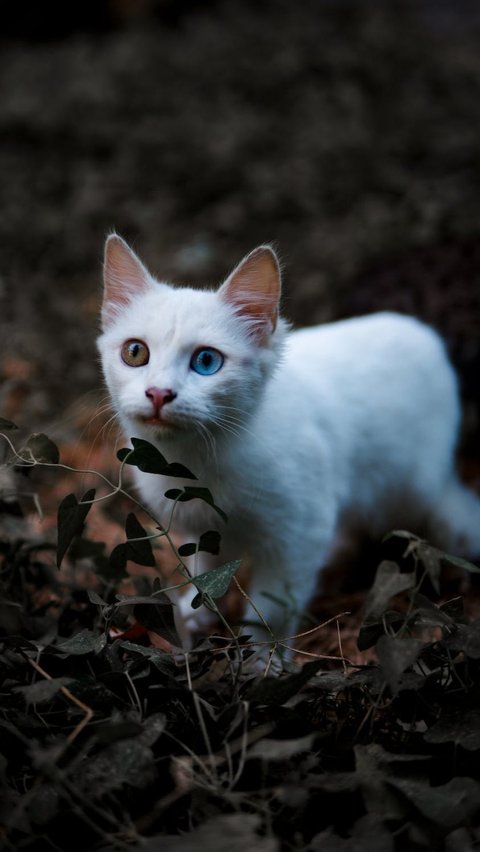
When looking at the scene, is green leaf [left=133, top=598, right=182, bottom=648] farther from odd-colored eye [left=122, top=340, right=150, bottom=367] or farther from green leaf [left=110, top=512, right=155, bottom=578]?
odd-colored eye [left=122, top=340, right=150, bottom=367]

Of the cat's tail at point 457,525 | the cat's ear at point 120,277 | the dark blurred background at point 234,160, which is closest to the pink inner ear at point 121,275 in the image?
the cat's ear at point 120,277

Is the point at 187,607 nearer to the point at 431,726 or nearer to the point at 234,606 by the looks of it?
the point at 234,606

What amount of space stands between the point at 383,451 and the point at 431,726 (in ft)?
4.09

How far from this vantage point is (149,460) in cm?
172

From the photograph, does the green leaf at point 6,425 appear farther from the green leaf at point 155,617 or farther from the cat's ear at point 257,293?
the cat's ear at point 257,293

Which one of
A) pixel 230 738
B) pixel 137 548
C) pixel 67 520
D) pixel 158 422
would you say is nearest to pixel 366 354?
pixel 158 422

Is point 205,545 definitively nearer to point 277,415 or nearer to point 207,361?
point 207,361

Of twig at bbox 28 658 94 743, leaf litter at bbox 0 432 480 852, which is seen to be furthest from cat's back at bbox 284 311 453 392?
twig at bbox 28 658 94 743

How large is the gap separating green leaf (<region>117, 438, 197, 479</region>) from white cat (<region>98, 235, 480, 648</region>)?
92 millimetres

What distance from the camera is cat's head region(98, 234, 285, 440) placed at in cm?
178

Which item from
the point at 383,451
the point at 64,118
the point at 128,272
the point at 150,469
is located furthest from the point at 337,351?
the point at 64,118

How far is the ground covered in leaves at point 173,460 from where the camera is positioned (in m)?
1.38

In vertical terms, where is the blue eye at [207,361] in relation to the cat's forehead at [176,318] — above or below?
below

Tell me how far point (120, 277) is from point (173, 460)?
0.54 m
